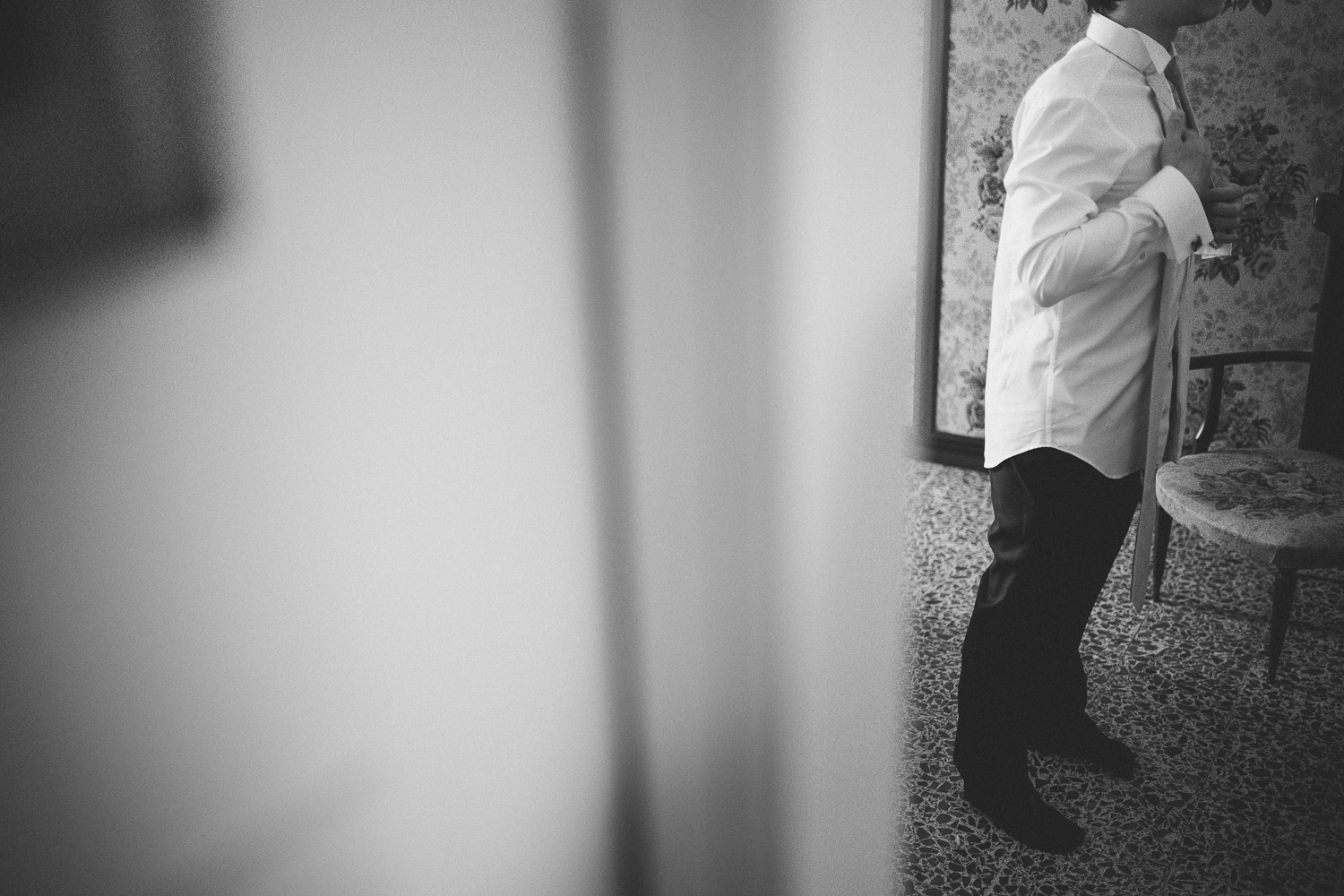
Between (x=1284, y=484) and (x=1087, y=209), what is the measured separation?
2.88 feet

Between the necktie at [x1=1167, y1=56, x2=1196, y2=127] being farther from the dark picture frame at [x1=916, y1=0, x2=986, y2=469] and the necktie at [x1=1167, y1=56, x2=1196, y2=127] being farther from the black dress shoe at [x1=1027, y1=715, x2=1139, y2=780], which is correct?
the dark picture frame at [x1=916, y1=0, x2=986, y2=469]

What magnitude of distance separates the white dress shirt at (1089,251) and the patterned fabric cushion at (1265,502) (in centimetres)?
34

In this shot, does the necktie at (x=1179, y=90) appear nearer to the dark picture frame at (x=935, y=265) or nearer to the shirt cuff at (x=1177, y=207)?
the shirt cuff at (x=1177, y=207)

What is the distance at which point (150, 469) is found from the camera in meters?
0.24

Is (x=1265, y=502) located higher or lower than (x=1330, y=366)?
lower

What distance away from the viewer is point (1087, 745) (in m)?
1.34

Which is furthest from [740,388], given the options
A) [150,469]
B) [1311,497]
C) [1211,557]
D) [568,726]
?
[1211,557]

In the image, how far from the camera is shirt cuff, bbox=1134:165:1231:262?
0.93m

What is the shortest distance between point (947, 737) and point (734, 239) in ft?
3.87

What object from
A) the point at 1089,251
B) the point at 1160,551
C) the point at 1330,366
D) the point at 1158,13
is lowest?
the point at 1160,551

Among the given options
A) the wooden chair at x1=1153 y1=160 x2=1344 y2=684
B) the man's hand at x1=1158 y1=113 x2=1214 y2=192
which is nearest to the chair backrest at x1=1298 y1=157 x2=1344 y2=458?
the wooden chair at x1=1153 y1=160 x2=1344 y2=684

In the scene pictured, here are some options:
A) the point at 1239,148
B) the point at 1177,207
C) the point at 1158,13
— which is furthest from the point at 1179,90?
the point at 1239,148

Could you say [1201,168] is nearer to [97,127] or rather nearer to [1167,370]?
[1167,370]

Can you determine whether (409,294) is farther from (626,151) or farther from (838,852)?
(838,852)
